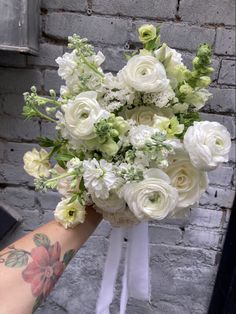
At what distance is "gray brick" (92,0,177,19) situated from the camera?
1247mm

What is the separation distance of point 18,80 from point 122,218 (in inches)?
28.0

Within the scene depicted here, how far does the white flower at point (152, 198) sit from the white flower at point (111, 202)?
0.04 m

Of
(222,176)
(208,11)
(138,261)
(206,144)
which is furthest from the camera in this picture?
(222,176)

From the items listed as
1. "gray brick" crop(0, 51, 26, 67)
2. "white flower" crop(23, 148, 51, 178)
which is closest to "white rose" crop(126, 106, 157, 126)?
"white flower" crop(23, 148, 51, 178)

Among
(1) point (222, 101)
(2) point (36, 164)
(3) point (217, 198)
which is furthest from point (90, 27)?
(3) point (217, 198)

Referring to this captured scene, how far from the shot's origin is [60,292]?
4.86 feet

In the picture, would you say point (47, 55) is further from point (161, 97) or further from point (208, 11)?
point (161, 97)

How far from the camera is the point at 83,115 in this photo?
2.36ft

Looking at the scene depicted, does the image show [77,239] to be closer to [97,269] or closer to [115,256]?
[115,256]

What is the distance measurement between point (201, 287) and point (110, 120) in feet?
3.27

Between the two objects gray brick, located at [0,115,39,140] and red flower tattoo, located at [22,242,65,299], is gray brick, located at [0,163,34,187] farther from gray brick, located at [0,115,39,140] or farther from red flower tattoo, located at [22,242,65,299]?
red flower tattoo, located at [22,242,65,299]

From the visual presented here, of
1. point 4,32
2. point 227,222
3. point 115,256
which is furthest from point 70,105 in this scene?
point 227,222

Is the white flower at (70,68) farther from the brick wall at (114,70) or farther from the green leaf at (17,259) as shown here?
the brick wall at (114,70)

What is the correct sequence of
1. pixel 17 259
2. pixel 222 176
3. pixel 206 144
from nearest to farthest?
pixel 206 144 → pixel 17 259 → pixel 222 176
